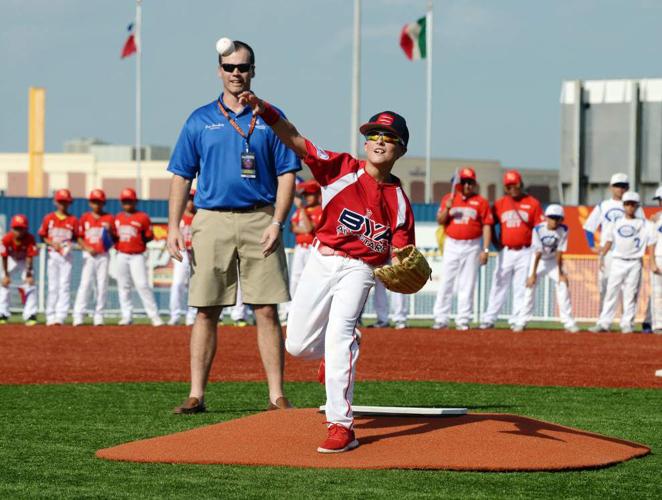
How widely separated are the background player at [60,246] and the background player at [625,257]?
26.9 feet

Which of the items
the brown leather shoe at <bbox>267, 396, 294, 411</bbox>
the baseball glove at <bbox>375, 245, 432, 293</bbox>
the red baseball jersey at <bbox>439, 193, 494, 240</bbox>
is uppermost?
the red baseball jersey at <bbox>439, 193, 494, 240</bbox>

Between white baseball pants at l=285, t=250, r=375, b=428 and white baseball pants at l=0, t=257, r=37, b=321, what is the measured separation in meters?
14.5

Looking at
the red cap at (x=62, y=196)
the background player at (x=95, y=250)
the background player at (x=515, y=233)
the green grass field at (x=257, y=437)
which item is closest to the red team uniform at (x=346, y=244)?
the green grass field at (x=257, y=437)

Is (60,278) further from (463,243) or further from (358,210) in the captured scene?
(358,210)

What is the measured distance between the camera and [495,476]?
655 cm

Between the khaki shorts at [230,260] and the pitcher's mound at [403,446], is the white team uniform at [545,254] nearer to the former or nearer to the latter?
the khaki shorts at [230,260]

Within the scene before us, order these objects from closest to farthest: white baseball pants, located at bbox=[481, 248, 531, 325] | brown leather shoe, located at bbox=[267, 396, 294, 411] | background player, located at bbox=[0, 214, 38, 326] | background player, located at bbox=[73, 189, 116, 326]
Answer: brown leather shoe, located at bbox=[267, 396, 294, 411]
white baseball pants, located at bbox=[481, 248, 531, 325]
background player, located at bbox=[73, 189, 116, 326]
background player, located at bbox=[0, 214, 38, 326]

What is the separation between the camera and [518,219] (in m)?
19.7

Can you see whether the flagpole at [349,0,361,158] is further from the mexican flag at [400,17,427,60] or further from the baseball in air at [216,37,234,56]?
the baseball in air at [216,37,234,56]

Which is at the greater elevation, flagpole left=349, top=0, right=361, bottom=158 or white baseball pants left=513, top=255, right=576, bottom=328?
flagpole left=349, top=0, right=361, bottom=158

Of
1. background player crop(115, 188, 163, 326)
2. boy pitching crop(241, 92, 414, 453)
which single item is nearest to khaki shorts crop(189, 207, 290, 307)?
boy pitching crop(241, 92, 414, 453)

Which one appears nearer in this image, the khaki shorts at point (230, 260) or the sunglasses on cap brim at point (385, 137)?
the sunglasses on cap brim at point (385, 137)

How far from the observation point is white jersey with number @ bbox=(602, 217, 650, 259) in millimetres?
19453

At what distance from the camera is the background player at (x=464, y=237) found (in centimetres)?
1958
